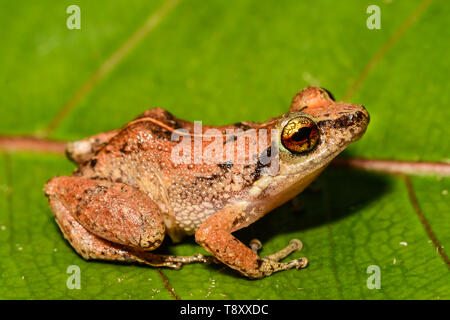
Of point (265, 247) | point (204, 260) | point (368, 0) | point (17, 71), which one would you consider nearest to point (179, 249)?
point (204, 260)

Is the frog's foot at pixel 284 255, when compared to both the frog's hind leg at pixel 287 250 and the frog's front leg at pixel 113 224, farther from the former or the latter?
the frog's front leg at pixel 113 224

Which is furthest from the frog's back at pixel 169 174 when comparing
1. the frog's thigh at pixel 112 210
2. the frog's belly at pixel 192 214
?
the frog's thigh at pixel 112 210

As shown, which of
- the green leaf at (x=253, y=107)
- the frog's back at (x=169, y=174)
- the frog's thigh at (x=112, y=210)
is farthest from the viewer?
the frog's back at (x=169, y=174)

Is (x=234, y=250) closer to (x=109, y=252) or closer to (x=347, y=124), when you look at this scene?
(x=109, y=252)

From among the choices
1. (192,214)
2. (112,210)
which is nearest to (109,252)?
(112,210)
